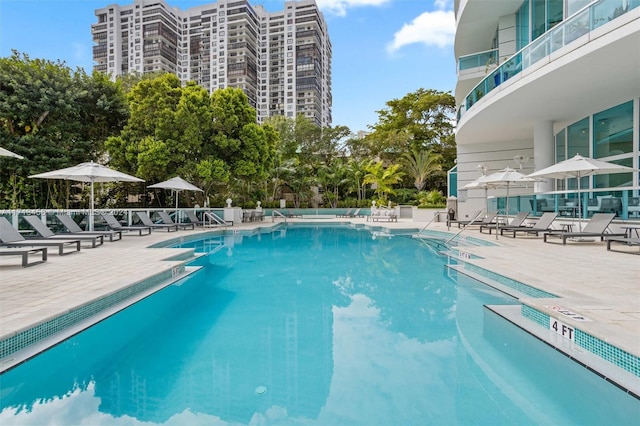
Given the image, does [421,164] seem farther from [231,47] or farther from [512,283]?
[231,47]

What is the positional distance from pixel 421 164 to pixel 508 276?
23137mm

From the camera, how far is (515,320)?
13.9ft

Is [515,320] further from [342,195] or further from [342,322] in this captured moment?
[342,195]

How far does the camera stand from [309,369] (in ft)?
10.9

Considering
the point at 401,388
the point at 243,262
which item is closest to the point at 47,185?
the point at 243,262

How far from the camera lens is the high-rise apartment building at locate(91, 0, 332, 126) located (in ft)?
240

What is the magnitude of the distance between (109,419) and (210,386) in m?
0.76

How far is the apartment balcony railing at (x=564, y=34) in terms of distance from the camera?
7.08 meters

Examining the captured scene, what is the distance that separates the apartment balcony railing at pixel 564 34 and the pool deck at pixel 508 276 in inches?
192

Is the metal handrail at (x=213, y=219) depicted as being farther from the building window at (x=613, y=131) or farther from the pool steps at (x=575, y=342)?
the building window at (x=613, y=131)

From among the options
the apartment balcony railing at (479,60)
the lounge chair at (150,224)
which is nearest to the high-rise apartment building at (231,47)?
the apartment balcony railing at (479,60)

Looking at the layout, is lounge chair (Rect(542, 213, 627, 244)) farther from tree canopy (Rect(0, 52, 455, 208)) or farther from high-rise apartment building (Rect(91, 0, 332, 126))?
high-rise apartment building (Rect(91, 0, 332, 126))

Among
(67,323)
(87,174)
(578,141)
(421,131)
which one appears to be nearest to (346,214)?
(421,131)

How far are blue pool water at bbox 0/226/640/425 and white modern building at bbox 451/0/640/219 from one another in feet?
20.4
